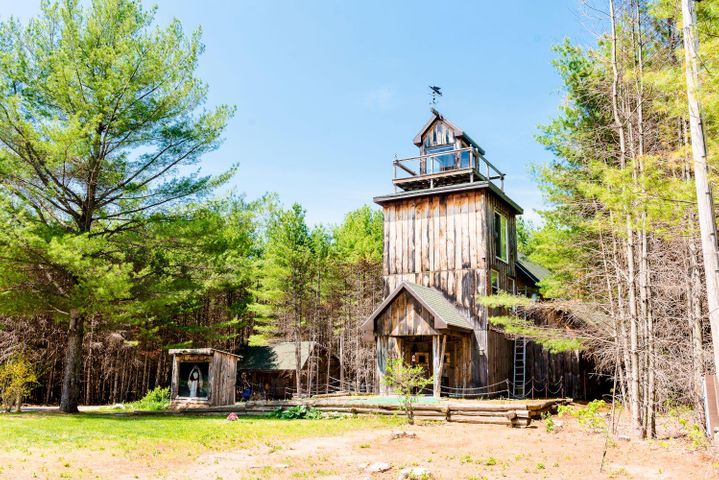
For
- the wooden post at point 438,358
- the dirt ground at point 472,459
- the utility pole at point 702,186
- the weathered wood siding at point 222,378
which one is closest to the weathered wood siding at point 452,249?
the wooden post at point 438,358

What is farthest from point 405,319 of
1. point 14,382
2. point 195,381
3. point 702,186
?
point 702,186

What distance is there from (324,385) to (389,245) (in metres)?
16.3

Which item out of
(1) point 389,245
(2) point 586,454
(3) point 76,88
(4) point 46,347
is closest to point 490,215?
(1) point 389,245

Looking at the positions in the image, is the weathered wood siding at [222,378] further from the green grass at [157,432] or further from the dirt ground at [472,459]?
the dirt ground at [472,459]

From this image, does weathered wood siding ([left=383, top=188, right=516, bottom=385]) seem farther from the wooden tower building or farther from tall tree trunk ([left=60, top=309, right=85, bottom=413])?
tall tree trunk ([left=60, top=309, right=85, bottom=413])

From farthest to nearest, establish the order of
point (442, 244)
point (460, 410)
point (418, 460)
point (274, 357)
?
point (274, 357)
point (442, 244)
point (460, 410)
point (418, 460)

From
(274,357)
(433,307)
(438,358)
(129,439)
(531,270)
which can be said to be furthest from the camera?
(274,357)

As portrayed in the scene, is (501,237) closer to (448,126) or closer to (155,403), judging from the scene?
(448,126)

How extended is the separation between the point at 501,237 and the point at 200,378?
43.9 feet

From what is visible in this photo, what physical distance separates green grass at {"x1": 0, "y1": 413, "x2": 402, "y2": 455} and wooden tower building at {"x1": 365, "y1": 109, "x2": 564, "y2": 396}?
463cm

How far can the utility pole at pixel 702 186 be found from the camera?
7.68 m

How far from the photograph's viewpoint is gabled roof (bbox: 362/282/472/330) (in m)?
20.4

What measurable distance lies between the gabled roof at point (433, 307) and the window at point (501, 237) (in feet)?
10.8

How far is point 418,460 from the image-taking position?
11.0 m
